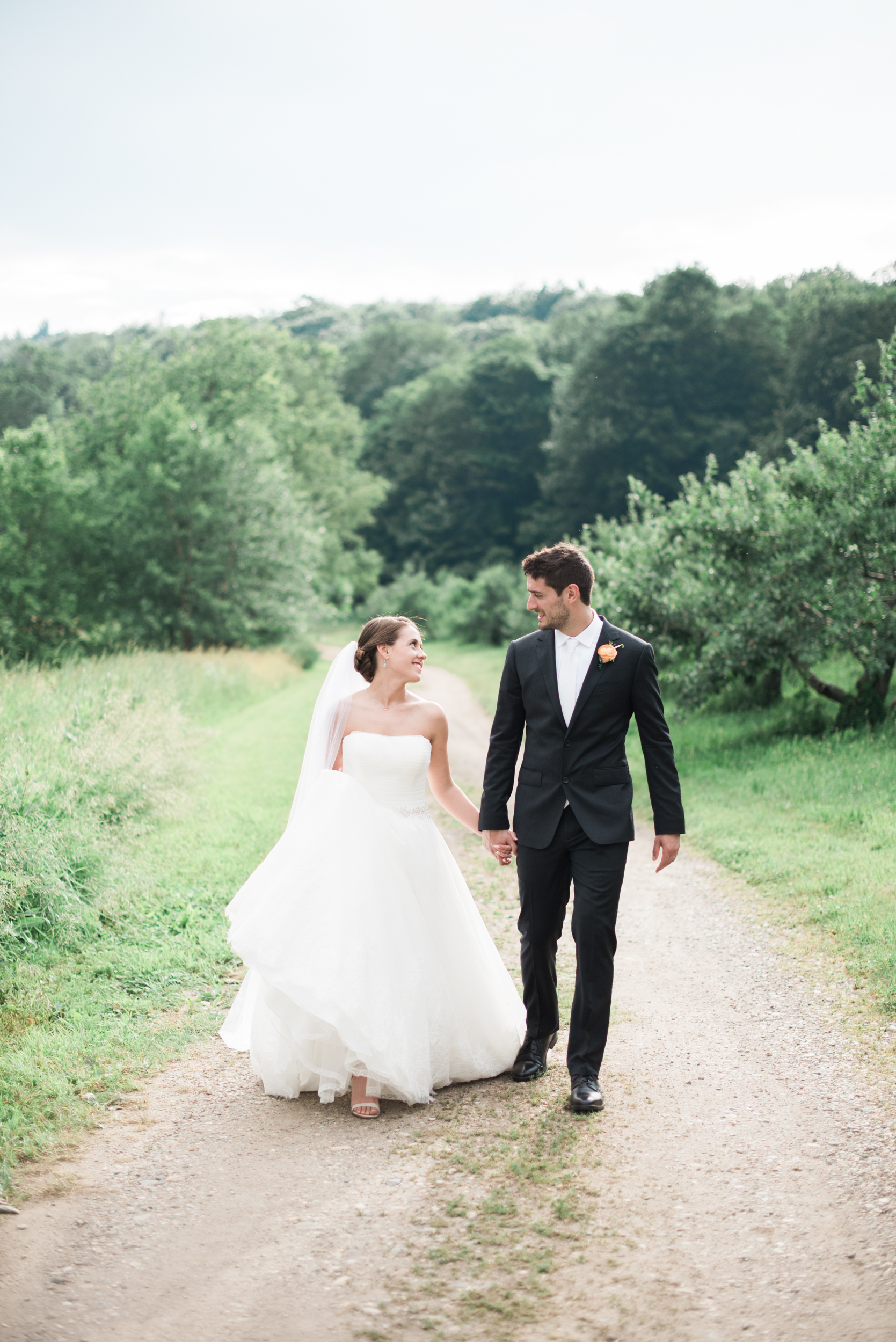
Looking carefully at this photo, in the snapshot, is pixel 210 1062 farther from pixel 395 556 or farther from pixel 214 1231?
pixel 395 556

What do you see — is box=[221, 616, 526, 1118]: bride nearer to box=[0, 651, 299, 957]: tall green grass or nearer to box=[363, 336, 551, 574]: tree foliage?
box=[0, 651, 299, 957]: tall green grass

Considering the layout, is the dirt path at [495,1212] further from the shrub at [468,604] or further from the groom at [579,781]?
the shrub at [468,604]

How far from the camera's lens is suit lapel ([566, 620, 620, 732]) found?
4492 mm

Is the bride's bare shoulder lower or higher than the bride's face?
lower

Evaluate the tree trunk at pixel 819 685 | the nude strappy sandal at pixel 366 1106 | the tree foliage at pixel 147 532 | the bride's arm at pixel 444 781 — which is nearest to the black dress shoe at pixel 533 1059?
the nude strappy sandal at pixel 366 1106

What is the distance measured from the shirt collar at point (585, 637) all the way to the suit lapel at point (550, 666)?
31 mm

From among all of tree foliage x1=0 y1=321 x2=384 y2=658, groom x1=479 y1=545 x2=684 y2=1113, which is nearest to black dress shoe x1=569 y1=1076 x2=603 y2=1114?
groom x1=479 y1=545 x2=684 y2=1113

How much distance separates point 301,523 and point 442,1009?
2921 centimetres

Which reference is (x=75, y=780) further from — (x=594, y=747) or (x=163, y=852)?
(x=594, y=747)

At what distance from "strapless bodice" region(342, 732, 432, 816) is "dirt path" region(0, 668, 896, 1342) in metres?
1.41

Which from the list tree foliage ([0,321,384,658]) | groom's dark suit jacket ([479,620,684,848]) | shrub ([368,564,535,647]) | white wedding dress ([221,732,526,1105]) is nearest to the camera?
white wedding dress ([221,732,526,1105])

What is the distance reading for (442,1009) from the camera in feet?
15.1

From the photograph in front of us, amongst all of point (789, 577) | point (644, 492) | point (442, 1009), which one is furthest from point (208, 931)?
point (644, 492)

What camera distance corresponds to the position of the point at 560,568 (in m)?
4.53
